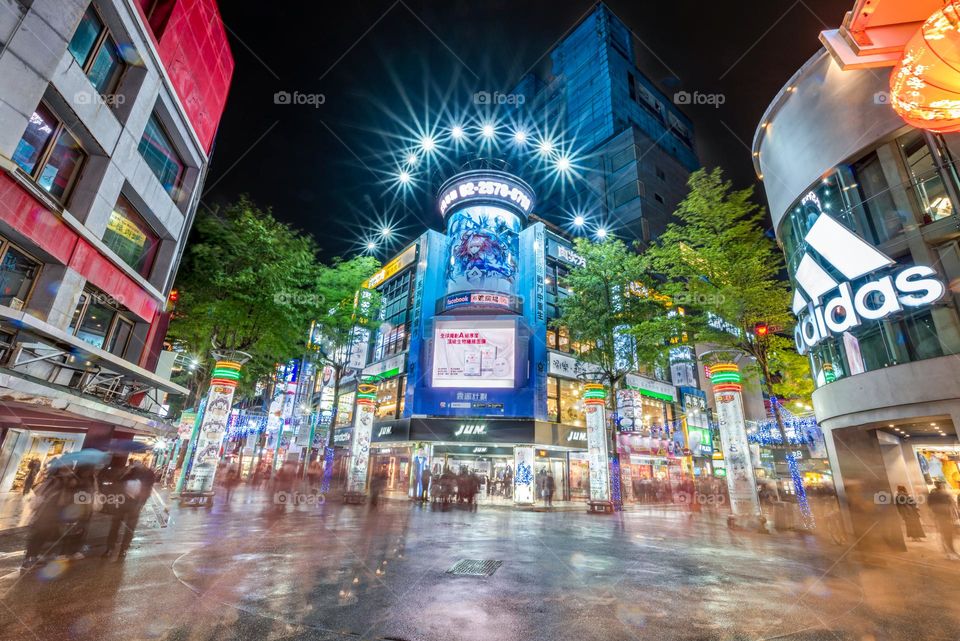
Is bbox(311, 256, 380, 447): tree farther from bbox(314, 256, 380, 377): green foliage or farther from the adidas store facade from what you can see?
the adidas store facade

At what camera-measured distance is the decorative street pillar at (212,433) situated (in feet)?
47.9

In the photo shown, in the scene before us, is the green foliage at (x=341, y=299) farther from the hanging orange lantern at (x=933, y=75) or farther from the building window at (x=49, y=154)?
the hanging orange lantern at (x=933, y=75)

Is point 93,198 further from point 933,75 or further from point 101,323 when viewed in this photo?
point 933,75

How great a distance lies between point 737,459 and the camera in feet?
42.2

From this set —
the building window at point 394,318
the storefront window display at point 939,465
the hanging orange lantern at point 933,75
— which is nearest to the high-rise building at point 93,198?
the hanging orange lantern at point 933,75

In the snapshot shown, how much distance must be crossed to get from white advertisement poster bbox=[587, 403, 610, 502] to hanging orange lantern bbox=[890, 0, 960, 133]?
15745 millimetres

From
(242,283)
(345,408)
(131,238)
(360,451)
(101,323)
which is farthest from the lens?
(345,408)

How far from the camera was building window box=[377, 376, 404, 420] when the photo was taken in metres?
29.8

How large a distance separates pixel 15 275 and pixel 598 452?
1975 cm

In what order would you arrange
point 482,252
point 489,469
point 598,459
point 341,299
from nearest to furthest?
point 598,459
point 341,299
point 482,252
point 489,469

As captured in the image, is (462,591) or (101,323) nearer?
(462,591)

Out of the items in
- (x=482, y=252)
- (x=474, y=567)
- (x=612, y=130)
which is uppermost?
(x=612, y=130)

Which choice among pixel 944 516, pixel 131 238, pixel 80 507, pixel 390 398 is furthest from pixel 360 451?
pixel 944 516

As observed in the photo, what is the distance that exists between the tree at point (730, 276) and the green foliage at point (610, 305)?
4.44m
